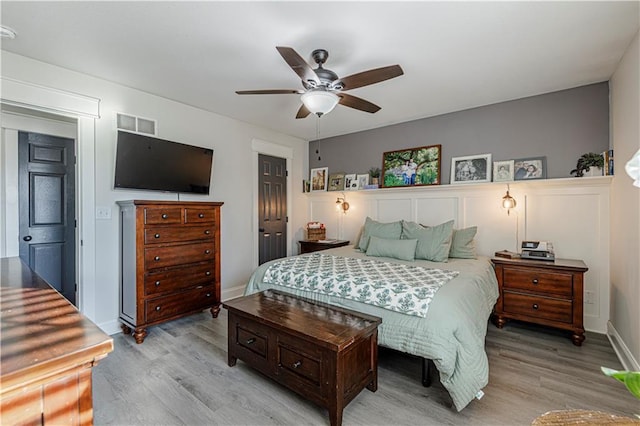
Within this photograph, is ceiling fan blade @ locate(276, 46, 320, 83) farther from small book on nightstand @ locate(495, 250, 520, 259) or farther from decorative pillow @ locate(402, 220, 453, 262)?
small book on nightstand @ locate(495, 250, 520, 259)

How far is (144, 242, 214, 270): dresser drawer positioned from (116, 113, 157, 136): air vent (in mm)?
1394

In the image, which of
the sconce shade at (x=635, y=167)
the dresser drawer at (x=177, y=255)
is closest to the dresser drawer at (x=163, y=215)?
the dresser drawer at (x=177, y=255)

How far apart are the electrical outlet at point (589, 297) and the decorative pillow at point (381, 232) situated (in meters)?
2.04

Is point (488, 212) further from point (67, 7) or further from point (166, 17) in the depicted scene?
point (67, 7)

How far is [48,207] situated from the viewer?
3.74 meters

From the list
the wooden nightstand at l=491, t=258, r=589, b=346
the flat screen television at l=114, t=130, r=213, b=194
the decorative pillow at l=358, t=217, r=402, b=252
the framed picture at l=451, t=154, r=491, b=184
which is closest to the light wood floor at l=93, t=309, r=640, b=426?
the wooden nightstand at l=491, t=258, r=589, b=346

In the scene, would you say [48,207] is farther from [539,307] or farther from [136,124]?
[539,307]

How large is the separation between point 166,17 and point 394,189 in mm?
3388

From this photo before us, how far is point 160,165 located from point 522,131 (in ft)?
14.1

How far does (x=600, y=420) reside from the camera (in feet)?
2.90

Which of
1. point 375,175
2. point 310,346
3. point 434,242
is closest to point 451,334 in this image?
point 310,346

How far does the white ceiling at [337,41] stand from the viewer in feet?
6.64

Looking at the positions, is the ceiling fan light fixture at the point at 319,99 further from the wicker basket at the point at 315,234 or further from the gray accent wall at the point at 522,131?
the wicker basket at the point at 315,234

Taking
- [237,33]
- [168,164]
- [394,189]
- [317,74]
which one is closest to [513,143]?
[394,189]
